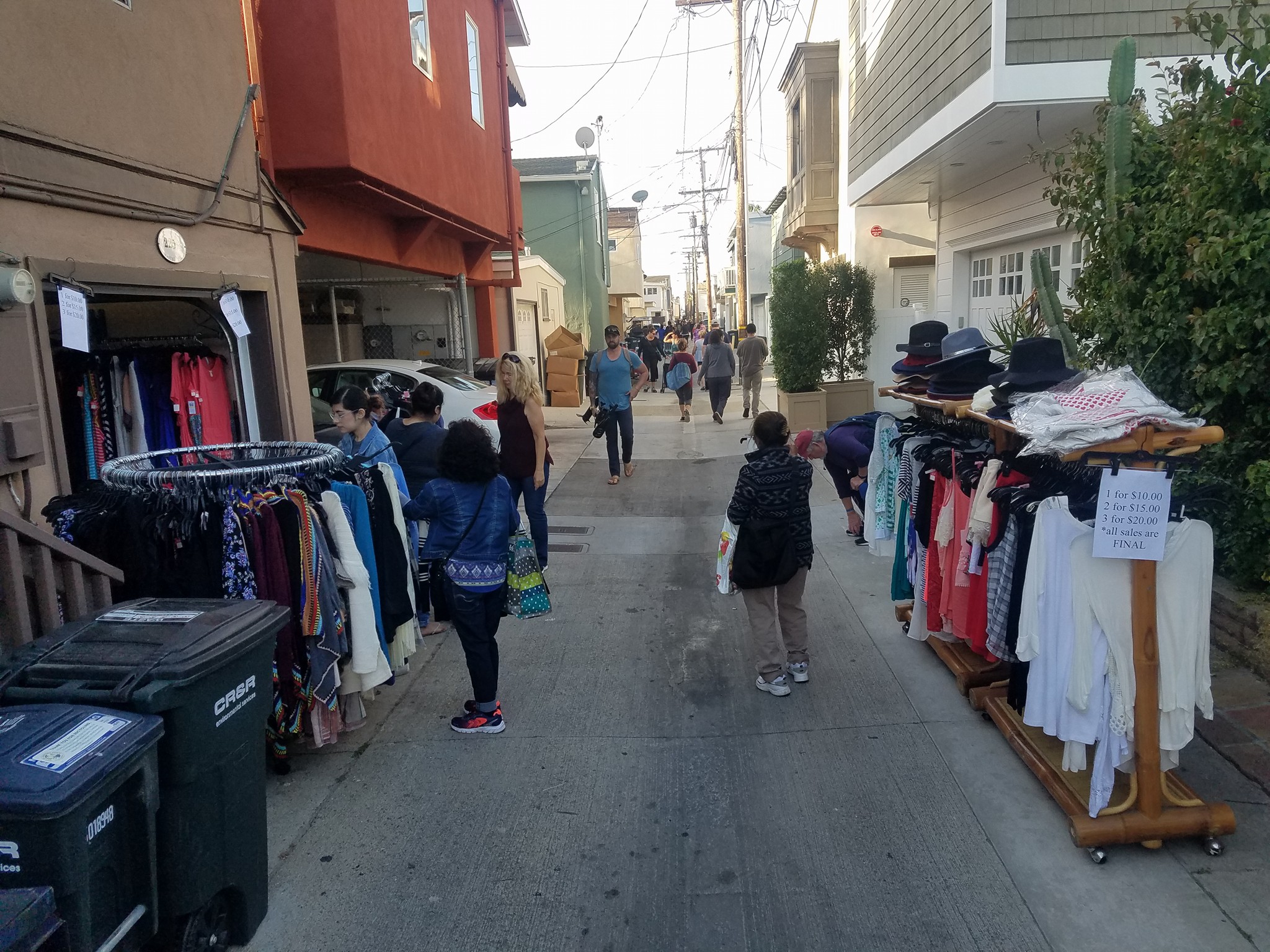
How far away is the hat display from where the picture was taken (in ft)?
16.0

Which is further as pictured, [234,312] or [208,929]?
[234,312]

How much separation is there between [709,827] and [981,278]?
30.4 feet

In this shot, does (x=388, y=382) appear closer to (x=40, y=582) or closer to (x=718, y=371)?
(x=718, y=371)

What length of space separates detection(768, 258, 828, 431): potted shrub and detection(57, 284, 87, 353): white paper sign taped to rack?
1025 centimetres

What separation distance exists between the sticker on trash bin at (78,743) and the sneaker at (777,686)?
3203 millimetres

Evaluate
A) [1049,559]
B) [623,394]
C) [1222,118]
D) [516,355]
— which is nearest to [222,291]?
[516,355]

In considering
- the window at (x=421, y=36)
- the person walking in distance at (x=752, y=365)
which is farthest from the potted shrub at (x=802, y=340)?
the window at (x=421, y=36)

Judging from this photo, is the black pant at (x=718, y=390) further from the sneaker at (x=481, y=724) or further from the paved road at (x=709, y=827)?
the sneaker at (x=481, y=724)

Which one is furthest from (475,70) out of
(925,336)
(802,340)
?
(925,336)

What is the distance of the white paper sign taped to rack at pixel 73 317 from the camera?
14.5ft

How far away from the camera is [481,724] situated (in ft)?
14.5

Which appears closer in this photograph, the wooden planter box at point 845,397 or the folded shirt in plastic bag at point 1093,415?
the folded shirt in plastic bag at point 1093,415

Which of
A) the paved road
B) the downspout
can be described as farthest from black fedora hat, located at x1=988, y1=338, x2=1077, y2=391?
the downspout

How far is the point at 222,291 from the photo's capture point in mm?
6051
